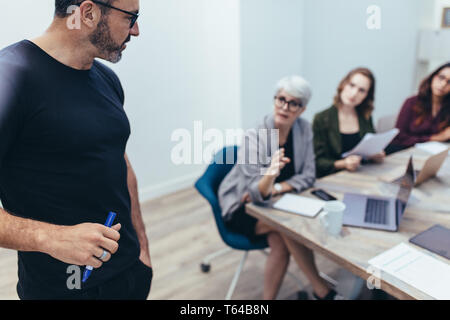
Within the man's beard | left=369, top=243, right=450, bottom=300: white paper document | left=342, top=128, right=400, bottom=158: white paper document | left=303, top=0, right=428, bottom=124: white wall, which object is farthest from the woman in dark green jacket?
the man's beard

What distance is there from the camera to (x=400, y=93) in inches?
197

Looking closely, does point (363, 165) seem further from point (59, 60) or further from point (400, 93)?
point (400, 93)

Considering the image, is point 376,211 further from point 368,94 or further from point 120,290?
point 368,94

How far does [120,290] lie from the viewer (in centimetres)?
119

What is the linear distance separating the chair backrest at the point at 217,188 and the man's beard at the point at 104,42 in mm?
996

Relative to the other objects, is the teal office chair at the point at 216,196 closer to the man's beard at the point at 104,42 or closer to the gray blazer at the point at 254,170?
the gray blazer at the point at 254,170

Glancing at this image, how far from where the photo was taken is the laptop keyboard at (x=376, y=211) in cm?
152

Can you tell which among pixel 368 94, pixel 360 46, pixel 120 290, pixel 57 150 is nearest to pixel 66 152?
pixel 57 150

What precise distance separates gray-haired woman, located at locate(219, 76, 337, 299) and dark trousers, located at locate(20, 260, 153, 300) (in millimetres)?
708

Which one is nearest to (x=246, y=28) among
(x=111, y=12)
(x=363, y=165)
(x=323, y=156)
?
(x=323, y=156)

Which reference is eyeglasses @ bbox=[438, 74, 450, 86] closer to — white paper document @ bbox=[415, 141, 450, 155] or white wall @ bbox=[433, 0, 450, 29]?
white paper document @ bbox=[415, 141, 450, 155]

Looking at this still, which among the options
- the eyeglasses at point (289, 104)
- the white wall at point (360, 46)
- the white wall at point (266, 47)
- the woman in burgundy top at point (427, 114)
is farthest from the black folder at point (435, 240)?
the white wall at point (360, 46)

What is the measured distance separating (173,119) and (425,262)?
2582mm

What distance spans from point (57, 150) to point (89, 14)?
14.6 inches
